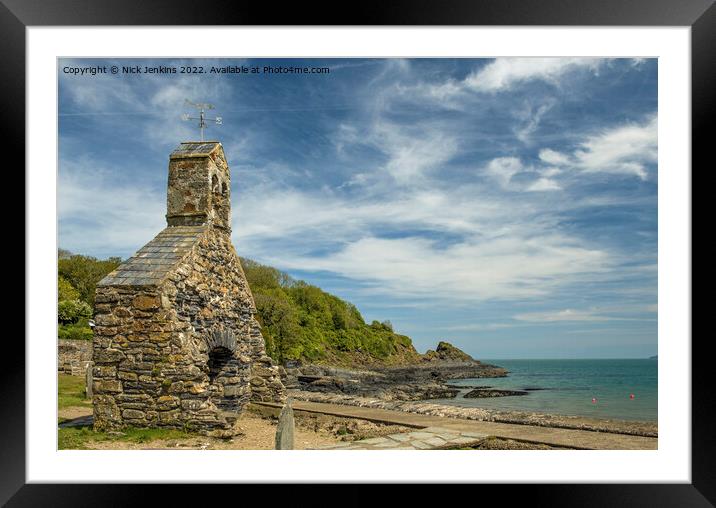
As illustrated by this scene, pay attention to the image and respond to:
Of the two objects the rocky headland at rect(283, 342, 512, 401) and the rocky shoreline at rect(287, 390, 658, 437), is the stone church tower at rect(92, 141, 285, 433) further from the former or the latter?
the rocky headland at rect(283, 342, 512, 401)

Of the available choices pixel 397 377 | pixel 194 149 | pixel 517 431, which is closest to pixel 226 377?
pixel 194 149

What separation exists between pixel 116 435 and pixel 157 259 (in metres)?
2.88

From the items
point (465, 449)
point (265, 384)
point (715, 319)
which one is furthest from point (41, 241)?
point (715, 319)

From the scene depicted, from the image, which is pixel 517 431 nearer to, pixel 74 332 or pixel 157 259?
pixel 157 259

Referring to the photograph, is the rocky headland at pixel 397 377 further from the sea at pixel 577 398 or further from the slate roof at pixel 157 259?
the slate roof at pixel 157 259

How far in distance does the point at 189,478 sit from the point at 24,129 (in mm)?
4485

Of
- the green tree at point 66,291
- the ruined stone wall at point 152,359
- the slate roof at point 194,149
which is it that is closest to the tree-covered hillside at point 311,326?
the green tree at point 66,291

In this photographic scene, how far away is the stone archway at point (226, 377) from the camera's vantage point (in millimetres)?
10758

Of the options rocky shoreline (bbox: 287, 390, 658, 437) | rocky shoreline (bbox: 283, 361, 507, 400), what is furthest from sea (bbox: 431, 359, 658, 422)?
rocky shoreline (bbox: 287, 390, 658, 437)

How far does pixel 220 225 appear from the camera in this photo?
35.1 feet

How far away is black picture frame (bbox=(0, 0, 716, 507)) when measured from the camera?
5625 millimetres

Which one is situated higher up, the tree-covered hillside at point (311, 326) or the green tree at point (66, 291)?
the green tree at point (66, 291)

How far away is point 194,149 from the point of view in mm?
10398
